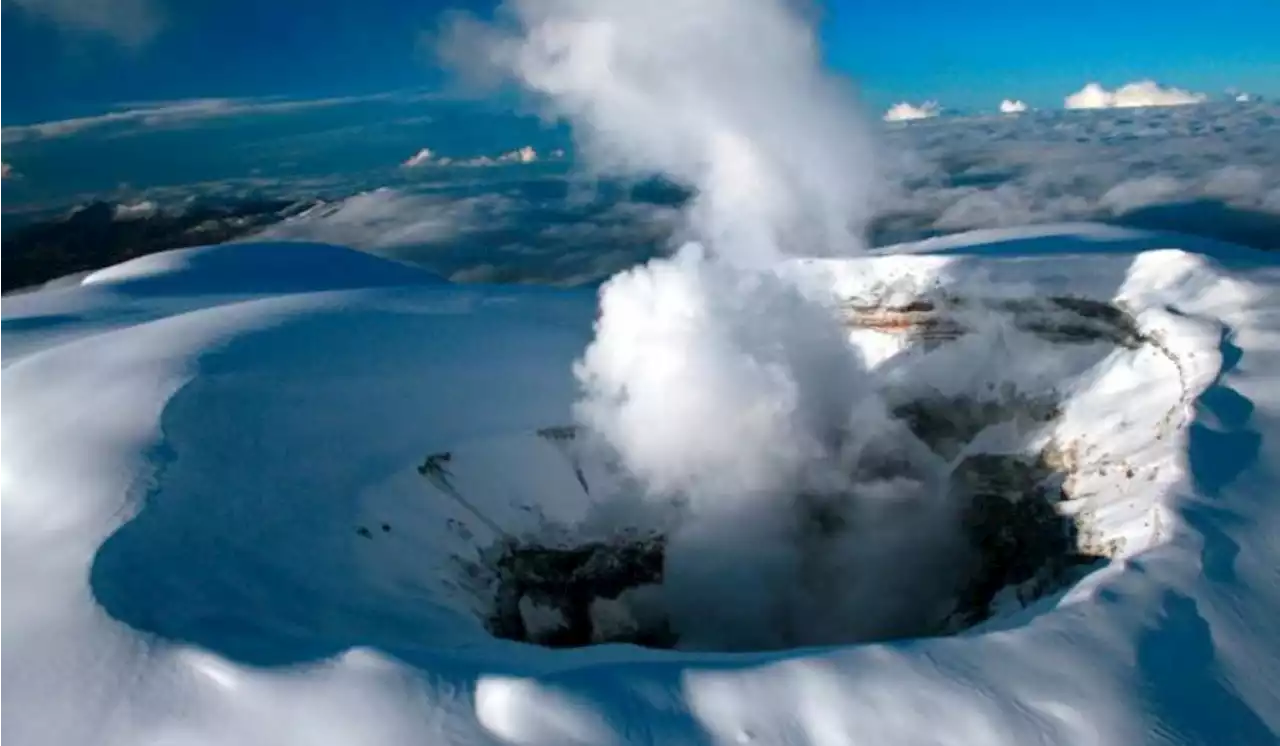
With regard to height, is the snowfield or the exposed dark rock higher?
the snowfield

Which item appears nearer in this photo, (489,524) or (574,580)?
(489,524)

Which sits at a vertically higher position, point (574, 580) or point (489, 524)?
point (489, 524)

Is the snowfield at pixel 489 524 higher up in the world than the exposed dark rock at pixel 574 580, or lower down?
higher up

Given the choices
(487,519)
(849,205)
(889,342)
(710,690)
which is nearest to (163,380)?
(487,519)

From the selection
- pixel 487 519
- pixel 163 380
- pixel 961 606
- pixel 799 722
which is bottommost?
pixel 961 606

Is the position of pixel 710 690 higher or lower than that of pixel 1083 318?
lower

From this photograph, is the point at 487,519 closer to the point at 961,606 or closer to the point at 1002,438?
the point at 961,606

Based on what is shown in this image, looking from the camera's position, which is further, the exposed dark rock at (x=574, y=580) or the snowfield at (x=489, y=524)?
the exposed dark rock at (x=574, y=580)

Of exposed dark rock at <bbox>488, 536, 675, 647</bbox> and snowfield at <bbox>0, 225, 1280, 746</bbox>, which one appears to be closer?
snowfield at <bbox>0, 225, 1280, 746</bbox>
